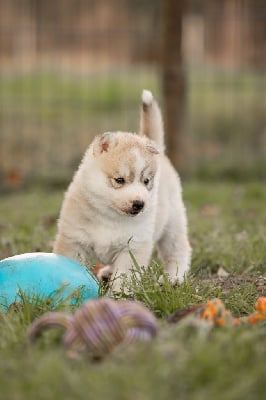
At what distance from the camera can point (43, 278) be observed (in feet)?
11.2

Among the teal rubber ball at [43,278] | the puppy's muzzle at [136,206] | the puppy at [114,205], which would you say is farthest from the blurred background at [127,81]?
the teal rubber ball at [43,278]

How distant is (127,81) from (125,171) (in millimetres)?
8931

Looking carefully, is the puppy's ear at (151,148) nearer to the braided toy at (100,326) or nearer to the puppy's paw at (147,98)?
the puppy's paw at (147,98)

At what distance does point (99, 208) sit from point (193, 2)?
28.9ft

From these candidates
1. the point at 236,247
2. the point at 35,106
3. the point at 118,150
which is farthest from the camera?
the point at 35,106

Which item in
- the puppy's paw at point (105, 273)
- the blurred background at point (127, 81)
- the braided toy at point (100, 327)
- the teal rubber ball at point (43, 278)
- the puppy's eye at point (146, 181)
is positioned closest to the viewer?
the braided toy at point (100, 327)

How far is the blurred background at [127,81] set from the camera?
28.4 feet

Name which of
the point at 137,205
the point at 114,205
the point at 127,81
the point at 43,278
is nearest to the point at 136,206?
the point at 137,205

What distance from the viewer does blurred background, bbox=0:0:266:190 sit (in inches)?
340

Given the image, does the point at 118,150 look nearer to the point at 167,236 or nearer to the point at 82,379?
the point at 167,236

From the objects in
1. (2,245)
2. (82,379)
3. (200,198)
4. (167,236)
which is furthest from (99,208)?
(200,198)

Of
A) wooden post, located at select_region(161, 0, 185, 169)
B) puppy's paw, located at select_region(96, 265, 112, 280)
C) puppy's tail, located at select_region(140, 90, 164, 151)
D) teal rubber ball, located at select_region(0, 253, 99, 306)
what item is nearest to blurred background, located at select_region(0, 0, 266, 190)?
wooden post, located at select_region(161, 0, 185, 169)

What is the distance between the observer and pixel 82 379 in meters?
2.28

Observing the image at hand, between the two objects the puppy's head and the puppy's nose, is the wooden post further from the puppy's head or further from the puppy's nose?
the puppy's nose
